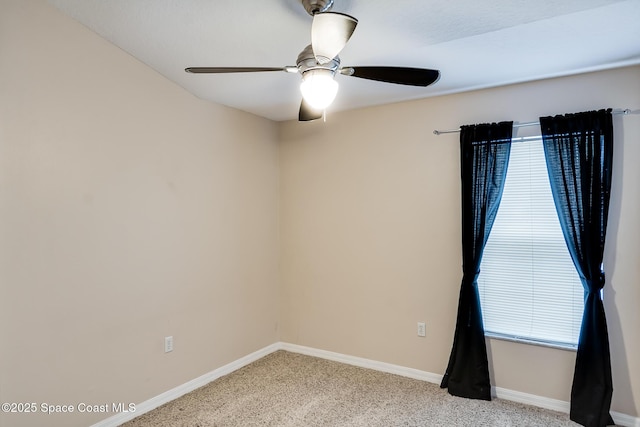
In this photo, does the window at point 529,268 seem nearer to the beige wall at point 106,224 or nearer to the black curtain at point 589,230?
the black curtain at point 589,230

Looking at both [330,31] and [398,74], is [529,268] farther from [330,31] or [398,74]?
[330,31]

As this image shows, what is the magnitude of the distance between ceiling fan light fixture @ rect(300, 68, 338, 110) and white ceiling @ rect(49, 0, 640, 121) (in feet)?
1.37

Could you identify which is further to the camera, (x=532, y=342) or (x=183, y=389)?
(x=183, y=389)

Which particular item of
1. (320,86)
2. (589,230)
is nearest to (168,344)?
(320,86)

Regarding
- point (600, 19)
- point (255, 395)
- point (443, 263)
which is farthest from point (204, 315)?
point (600, 19)

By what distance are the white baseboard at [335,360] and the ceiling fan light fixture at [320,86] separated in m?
2.32

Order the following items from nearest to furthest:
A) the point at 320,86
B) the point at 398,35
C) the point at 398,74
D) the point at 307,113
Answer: the point at 320,86
the point at 398,74
the point at 398,35
the point at 307,113

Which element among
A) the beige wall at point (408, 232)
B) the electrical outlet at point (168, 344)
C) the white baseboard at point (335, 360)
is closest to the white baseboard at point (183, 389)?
the white baseboard at point (335, 360)

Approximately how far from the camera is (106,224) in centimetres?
255

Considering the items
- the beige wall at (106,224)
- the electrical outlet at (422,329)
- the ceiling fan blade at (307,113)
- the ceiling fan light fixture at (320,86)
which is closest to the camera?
the ceiling fan light fixture at (320,86)

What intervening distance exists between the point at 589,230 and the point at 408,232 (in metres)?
1.24

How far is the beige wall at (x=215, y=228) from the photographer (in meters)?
2.22

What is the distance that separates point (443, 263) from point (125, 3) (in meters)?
2.70

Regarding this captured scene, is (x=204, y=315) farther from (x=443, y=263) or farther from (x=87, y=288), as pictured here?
(x=443, y=263)
